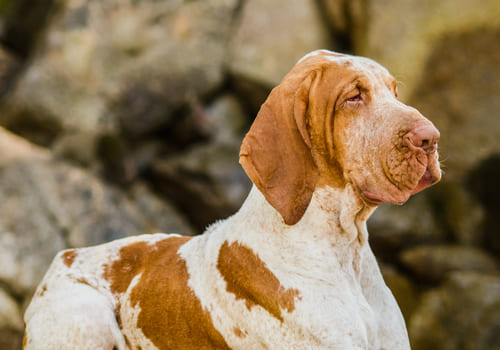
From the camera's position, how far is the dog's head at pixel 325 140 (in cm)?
248

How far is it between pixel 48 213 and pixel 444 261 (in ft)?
16.3

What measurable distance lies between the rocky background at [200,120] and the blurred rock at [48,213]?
2cm

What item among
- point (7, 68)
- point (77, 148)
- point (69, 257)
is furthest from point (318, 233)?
point (7, 68)

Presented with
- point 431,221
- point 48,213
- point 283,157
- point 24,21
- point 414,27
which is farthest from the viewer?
point 24,21

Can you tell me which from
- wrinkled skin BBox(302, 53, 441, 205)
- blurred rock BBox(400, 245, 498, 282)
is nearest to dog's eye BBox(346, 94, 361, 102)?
wrinkled skin BBox(302, 53, 441, 205)

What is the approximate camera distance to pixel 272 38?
8.76 m

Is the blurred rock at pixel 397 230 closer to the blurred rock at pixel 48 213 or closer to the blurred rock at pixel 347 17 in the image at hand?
the blurred rock at pixel 48 213

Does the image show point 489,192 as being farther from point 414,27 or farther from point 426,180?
point 426,180

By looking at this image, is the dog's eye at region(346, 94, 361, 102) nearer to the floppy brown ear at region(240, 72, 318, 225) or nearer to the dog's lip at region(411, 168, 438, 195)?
the floppy brown ear at region(240, 72, 318, 225)

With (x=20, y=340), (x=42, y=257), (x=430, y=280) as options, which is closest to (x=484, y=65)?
(x=430, y=280)

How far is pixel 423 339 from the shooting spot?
6.08m

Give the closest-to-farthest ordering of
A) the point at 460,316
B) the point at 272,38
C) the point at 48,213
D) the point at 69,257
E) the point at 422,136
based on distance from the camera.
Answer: the point at 422,136 → the point at 69,257 → the point at 460,316 → the point at 48,213 → the point at 272,38

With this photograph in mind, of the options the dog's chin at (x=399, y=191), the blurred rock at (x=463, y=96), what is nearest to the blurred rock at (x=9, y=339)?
the dog's chin at (x=399, y=191)

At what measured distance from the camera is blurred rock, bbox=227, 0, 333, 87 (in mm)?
8602
